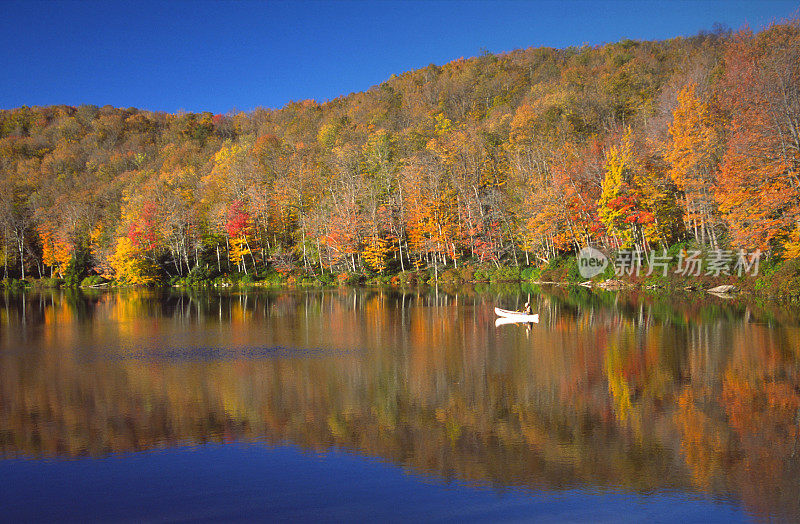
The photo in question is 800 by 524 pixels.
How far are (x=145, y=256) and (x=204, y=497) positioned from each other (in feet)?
181

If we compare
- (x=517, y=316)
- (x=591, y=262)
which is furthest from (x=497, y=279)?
(x=517, y=316)

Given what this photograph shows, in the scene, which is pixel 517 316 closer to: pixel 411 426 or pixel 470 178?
pixel 411 426

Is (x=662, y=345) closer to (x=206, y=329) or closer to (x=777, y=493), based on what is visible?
(x=777, y=493)

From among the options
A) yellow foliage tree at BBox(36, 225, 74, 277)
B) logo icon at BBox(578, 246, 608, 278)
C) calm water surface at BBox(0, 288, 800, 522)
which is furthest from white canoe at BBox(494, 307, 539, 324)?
yellow foliage tree at BBox(36, 225, 74, 277)

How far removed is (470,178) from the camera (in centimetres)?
5181

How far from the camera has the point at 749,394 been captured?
11.3 meters

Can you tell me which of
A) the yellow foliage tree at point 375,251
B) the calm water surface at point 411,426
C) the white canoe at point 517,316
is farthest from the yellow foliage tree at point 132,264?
the white canoe at point 517,316

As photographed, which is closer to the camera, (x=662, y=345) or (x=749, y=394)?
(x=749, y=394)

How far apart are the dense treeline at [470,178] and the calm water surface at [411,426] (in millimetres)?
13541

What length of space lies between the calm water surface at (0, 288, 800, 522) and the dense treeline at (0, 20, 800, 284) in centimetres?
1354

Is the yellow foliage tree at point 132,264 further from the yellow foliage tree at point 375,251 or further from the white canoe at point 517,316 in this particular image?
the white canoe at point 517,316

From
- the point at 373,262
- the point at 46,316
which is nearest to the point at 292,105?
the point at 373,262

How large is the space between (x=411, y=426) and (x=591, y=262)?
111 ft

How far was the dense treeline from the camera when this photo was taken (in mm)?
28516
